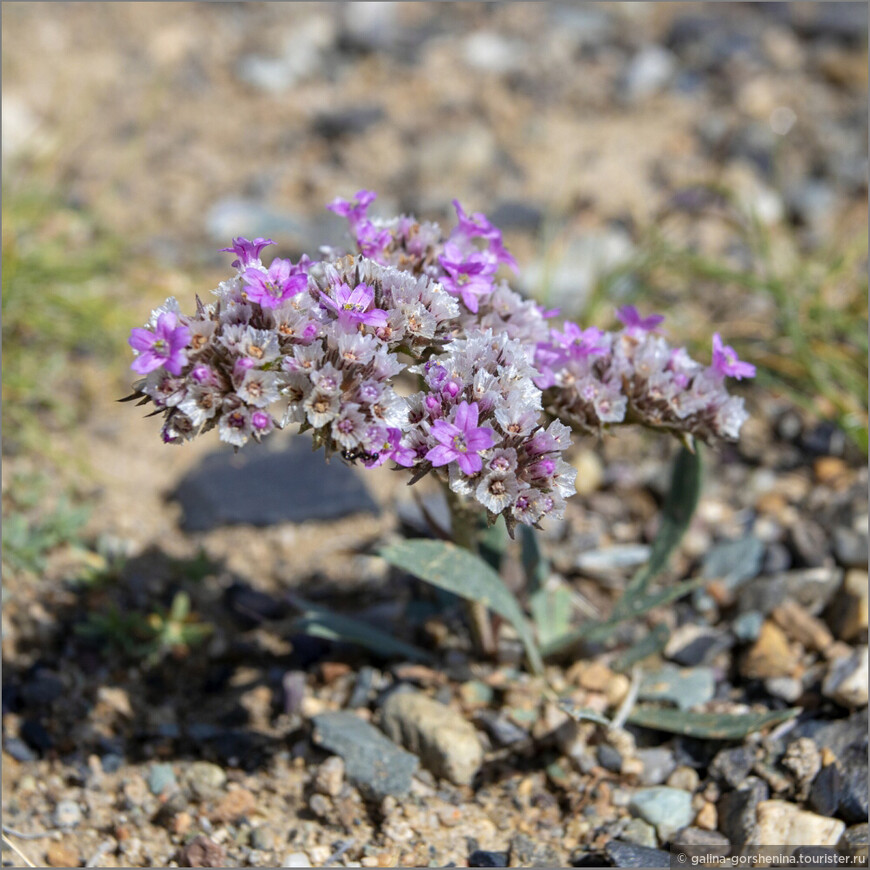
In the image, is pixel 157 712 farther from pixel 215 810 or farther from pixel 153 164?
pixel 153 164

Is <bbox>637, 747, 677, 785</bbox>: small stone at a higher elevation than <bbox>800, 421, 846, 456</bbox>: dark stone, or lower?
lower

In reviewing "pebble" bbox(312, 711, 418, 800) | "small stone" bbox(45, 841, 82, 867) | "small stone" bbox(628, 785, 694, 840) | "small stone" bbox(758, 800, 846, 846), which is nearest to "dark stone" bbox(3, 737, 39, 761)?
"small stone" bbox(45, 841, 82, 867)

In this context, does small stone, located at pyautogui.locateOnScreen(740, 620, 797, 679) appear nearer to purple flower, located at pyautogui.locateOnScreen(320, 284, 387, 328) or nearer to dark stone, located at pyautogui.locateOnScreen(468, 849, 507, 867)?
dark stone, located at pyautogui.locateOnScreen(468, 849, 507, 867)

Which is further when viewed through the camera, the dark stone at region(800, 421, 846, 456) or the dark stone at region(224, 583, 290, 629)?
the dark stone at region(800, 421, 846, 456)

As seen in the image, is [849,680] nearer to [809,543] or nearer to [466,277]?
[809,543]

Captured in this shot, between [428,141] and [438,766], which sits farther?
[428,141]

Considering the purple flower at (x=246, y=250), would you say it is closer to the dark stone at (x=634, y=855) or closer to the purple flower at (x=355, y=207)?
the purple flower at (x=355, y=207)

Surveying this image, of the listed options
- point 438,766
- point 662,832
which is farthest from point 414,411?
point 662,832

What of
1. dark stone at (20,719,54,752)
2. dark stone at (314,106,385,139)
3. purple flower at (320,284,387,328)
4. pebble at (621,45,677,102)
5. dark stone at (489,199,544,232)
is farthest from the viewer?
pebble at (621,45,677,102)
